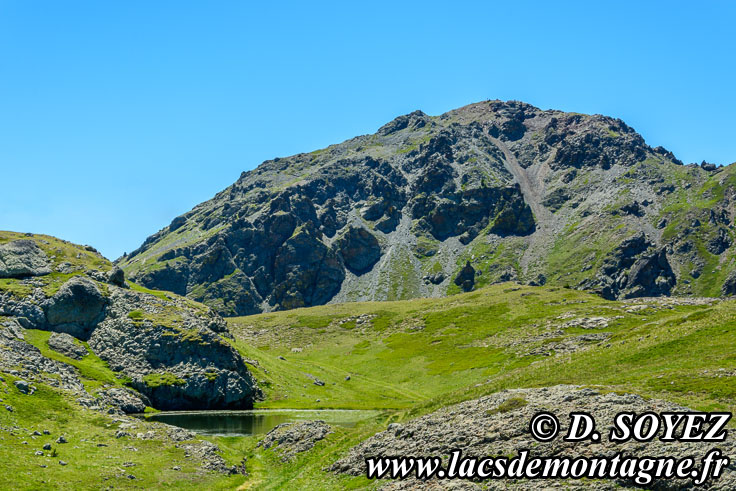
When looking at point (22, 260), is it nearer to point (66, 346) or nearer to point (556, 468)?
point (66, 346)

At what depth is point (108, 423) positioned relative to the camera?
59.8 meters

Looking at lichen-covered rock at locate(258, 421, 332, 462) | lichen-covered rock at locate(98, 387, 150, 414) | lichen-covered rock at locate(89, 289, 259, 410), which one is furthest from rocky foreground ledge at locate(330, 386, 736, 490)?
lichen-covered rock at locate(89, 289, 259, 410)

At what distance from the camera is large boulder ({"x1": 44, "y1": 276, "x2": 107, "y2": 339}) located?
111 metres

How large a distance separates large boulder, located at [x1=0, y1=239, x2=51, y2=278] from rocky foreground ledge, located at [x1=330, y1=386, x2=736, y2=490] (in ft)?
361

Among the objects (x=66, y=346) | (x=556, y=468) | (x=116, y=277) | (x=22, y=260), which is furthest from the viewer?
(x=116, y=277)

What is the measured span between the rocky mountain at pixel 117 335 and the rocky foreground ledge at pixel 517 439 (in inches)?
2536

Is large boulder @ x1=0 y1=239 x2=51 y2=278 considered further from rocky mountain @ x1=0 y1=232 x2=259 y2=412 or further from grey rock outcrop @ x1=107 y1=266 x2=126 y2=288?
grey rock outcrop @ x1=107 y1=266 x2=126 y2=288

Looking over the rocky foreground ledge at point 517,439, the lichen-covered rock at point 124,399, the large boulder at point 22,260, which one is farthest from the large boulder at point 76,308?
the rocky foreground ledge at point 517,439

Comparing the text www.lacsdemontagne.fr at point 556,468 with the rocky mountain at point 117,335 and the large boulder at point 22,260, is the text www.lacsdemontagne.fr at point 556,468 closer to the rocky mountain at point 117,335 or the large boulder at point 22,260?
the rocky mountain at point 117,335

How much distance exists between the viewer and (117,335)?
114500 millimetres

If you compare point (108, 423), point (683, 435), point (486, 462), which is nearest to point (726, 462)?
point (683, 435)

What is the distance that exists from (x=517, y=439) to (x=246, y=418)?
73090 mm

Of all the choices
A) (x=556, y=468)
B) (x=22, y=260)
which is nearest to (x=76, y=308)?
(x=22, y=260)

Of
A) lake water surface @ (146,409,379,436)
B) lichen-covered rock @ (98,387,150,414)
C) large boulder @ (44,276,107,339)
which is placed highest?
large boulder @ (44,276,107,339)
